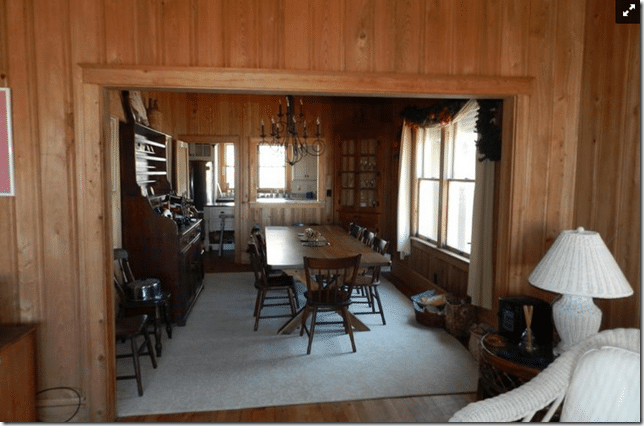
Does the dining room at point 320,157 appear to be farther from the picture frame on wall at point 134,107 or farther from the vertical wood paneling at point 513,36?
the vertical wood paneling at point 513,36

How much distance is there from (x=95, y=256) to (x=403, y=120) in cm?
475

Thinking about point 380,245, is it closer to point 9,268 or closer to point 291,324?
point 291,324

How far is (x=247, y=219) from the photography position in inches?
315

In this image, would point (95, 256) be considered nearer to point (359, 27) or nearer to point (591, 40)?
point (359, 27)

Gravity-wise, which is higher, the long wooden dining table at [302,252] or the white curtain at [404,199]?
the white curtain at [404,199]

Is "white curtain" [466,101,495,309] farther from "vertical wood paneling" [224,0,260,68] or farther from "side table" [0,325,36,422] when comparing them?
"side table" [0,325,36,422]

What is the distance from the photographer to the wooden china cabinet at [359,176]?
7332 millimetres

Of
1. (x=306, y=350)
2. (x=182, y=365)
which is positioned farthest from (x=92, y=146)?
(x=306, y=350)

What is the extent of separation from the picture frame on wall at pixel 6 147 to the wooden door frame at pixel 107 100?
1.18 ft

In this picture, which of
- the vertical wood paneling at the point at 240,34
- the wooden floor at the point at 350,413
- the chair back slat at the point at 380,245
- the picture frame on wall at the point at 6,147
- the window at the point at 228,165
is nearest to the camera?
the picture frame on wall at the point at 6,147

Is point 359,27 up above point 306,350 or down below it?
above

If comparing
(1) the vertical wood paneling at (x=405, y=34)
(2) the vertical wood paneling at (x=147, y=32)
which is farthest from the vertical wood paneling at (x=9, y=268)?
(1) the vertical wood paneling at (x=405, y=34)

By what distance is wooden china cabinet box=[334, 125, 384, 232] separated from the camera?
289 inches

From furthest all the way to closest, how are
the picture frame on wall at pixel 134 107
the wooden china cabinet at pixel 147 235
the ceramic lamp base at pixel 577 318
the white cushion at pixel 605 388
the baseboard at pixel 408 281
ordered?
the baseboard at pixel 408 281, the wooden china cabinet at pixel 147 235, the picture frame on wall at pixel 134 107, the ceramic lamp base at pixel 577 318, the white cushion at pixel 605 388
